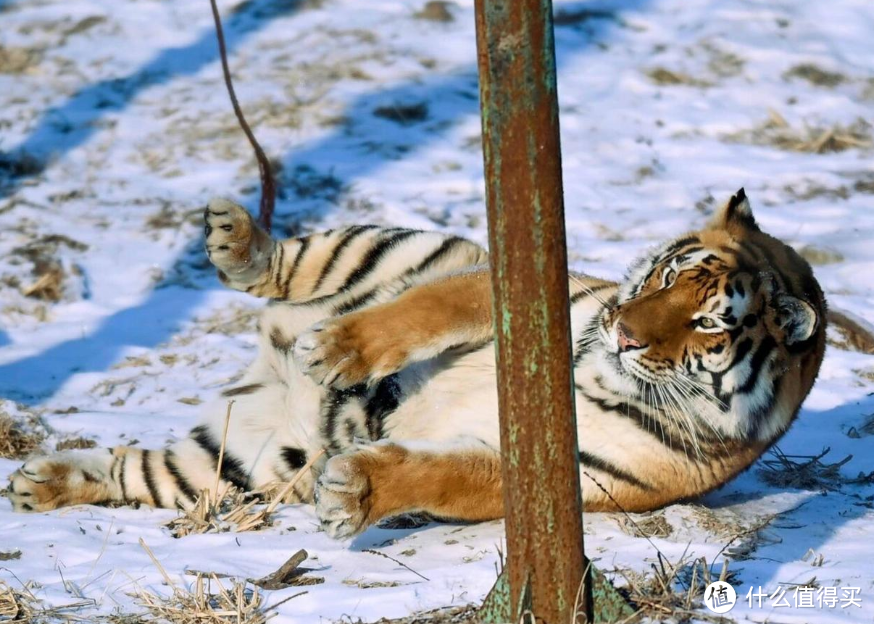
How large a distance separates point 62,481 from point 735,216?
206 cm

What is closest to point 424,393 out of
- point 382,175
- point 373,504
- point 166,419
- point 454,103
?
point 373,504

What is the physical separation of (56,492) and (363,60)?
462 cm

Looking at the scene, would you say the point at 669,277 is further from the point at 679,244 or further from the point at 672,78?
the point at 672,78

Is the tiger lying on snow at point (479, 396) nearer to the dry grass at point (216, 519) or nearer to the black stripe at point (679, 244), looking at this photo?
the black stripe at point (679, 244)

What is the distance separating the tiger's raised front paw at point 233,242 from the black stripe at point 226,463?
0.49 metres

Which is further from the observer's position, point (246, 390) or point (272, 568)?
point (246, 390)

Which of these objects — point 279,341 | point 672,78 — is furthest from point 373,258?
point 672,78

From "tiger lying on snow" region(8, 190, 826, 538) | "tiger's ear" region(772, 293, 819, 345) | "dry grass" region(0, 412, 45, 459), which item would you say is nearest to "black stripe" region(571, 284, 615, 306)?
"tiger lying on snow" region(8, 190, 826, 538)

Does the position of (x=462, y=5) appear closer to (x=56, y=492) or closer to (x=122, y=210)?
(x=122, y=210)

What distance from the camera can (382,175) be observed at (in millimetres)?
6219

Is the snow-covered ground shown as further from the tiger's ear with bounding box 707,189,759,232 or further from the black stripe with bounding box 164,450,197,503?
the tiger's ear with bounding box 707,189,759,232

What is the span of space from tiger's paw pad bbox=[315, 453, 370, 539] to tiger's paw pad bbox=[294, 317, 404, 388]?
0.29m

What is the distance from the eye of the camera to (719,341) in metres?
2.88

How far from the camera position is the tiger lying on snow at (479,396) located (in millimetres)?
2816
